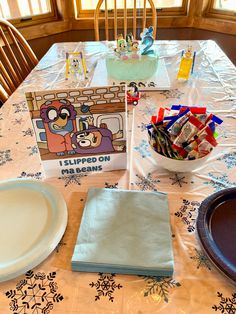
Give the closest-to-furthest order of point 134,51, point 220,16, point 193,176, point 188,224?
point 188,224, point 193,176, point 134,51, point 220,16

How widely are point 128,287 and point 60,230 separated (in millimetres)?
181

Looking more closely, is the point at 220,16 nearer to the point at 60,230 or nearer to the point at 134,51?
the point at 134,51

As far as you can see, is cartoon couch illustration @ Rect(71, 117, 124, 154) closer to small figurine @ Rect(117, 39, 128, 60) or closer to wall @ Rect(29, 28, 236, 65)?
small figurine @ Rect(117, 39, 128, 60)

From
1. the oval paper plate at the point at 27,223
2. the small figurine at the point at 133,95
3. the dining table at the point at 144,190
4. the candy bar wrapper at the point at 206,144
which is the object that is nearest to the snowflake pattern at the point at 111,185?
the dining table at the point at 144,190

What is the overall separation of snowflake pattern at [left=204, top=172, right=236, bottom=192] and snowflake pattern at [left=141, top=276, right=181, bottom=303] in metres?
0.29

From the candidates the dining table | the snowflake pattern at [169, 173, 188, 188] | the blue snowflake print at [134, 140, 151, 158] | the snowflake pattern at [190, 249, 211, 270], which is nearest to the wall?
the dining table

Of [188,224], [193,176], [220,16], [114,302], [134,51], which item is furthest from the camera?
[220,16]

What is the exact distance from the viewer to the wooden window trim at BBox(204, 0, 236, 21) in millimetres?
2326

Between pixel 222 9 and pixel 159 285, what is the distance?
97.0 inches

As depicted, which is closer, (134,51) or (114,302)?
(114,302)

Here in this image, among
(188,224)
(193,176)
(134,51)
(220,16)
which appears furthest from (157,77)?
(220,16)

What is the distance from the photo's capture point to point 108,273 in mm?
546

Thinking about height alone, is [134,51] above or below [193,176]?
above

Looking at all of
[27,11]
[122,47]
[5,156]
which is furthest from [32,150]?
[27,11]
